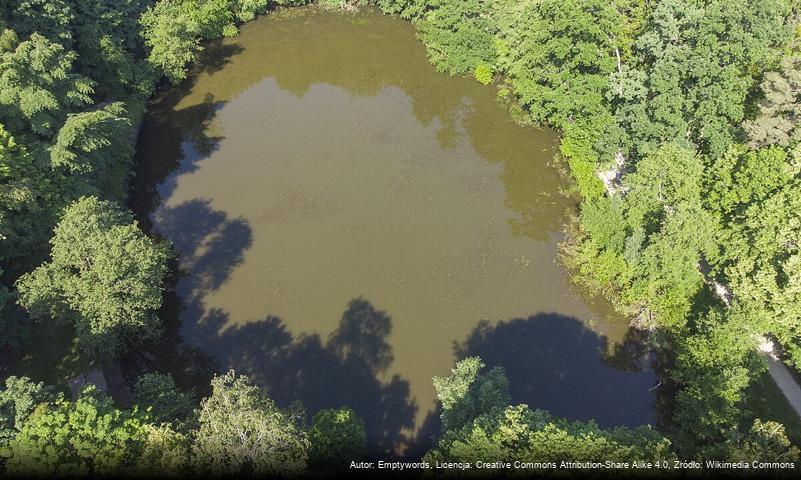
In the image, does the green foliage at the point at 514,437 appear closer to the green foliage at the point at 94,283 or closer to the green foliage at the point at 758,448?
the green foliage at the point at 758,448

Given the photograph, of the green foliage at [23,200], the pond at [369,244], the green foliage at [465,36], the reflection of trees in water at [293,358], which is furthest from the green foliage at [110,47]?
the green foliage at [465,36]

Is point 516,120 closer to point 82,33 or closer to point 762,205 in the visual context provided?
point 762,205

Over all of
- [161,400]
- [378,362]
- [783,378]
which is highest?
[378,362]

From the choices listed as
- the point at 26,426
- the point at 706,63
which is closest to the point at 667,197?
the point at 706,63

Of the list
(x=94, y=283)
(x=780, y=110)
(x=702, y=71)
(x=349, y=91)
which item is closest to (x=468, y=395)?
(x=94, y=283)

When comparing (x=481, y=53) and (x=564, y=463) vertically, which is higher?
(x=481, y=53)

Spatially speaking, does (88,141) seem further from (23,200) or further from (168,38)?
(168,38)
